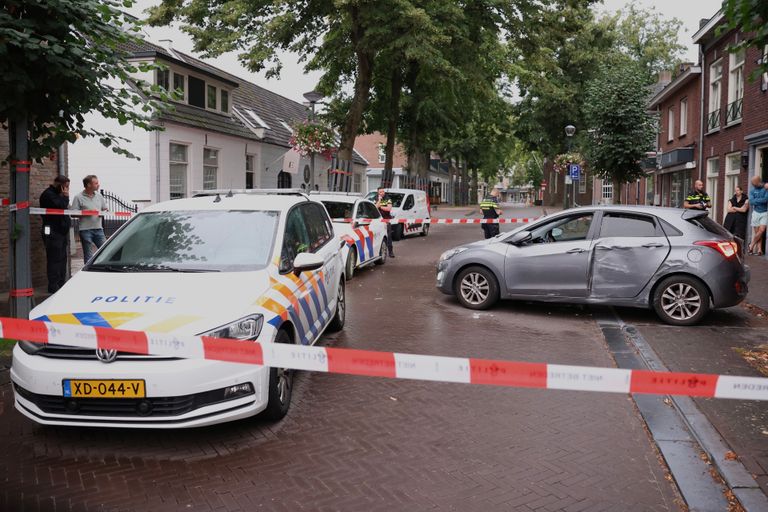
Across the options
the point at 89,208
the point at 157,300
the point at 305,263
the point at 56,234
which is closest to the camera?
the point at 157,300

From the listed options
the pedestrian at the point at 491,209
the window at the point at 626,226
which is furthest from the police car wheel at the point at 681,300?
the pedestrian at the point at 491,209

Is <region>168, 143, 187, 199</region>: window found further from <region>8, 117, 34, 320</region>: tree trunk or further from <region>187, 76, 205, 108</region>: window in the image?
<region>8, 117, 34, 320</region>: tree trunk

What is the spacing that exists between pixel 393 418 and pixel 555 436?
119 cm

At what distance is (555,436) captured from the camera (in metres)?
4.62

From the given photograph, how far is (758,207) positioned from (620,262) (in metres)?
9.06

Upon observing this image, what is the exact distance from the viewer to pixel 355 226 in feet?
43.0

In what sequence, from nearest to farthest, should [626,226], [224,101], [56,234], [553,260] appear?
1. [626,226]
2. [553,260]
3. [56,234]
4. [224,101]

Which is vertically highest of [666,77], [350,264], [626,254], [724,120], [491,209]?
[666,77]

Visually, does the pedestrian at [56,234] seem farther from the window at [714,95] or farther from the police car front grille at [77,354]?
the window at [714,95]

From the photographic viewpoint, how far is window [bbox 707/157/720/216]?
21.3 meters

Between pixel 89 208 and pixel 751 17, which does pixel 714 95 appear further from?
pixel 89 208

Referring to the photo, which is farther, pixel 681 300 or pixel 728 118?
pixel 728 118

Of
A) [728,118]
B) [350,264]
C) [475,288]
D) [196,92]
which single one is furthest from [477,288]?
[196,92]

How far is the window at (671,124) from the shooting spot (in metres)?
27.7
